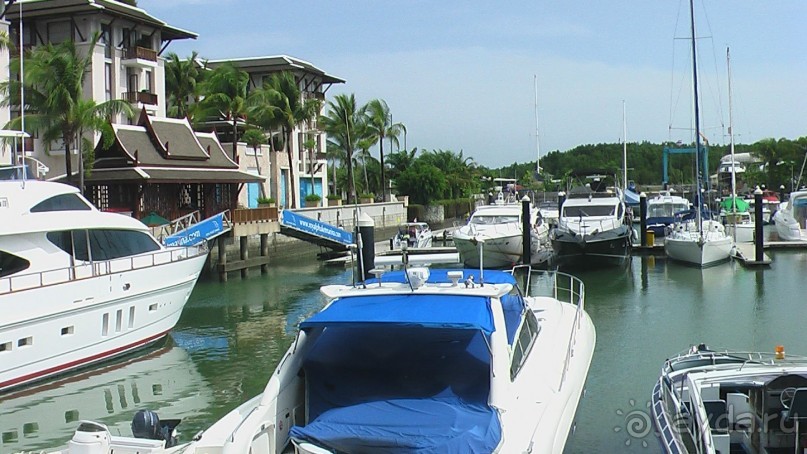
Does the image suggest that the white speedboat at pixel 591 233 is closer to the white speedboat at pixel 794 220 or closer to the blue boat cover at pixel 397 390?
the white speedboat at pixel 794 220

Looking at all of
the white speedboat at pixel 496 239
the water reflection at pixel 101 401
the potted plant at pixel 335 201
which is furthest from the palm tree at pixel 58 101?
the potted plant at pixel 335 201

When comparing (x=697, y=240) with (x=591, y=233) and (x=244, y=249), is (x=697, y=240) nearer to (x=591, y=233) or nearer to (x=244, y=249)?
(x=591, y=233)

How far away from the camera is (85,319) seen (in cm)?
1689

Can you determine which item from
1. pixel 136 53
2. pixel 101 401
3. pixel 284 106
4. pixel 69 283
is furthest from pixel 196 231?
pixel 284 106

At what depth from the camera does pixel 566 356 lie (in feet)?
31.1

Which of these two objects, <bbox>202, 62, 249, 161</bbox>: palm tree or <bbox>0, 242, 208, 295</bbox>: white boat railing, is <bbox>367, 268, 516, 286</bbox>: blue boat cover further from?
<bbox>202, 62, 249, 161</bbox>: palm tree

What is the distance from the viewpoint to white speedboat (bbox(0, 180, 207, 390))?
50.6ft

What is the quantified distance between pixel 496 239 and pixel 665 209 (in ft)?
52.1

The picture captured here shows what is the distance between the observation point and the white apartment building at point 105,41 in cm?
4488

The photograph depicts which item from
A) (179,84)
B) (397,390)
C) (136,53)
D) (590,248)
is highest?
(136,53)

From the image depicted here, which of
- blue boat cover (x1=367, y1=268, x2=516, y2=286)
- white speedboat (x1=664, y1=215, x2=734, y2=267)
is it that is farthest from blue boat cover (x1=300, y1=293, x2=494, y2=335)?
white speedboat (x1=664, y1=215, x2=734, y2=267)

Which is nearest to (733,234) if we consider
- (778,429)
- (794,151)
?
(778,429)

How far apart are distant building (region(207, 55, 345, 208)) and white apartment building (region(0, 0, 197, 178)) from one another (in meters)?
5.98

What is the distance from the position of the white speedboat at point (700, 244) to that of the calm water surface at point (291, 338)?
1.76 feet
